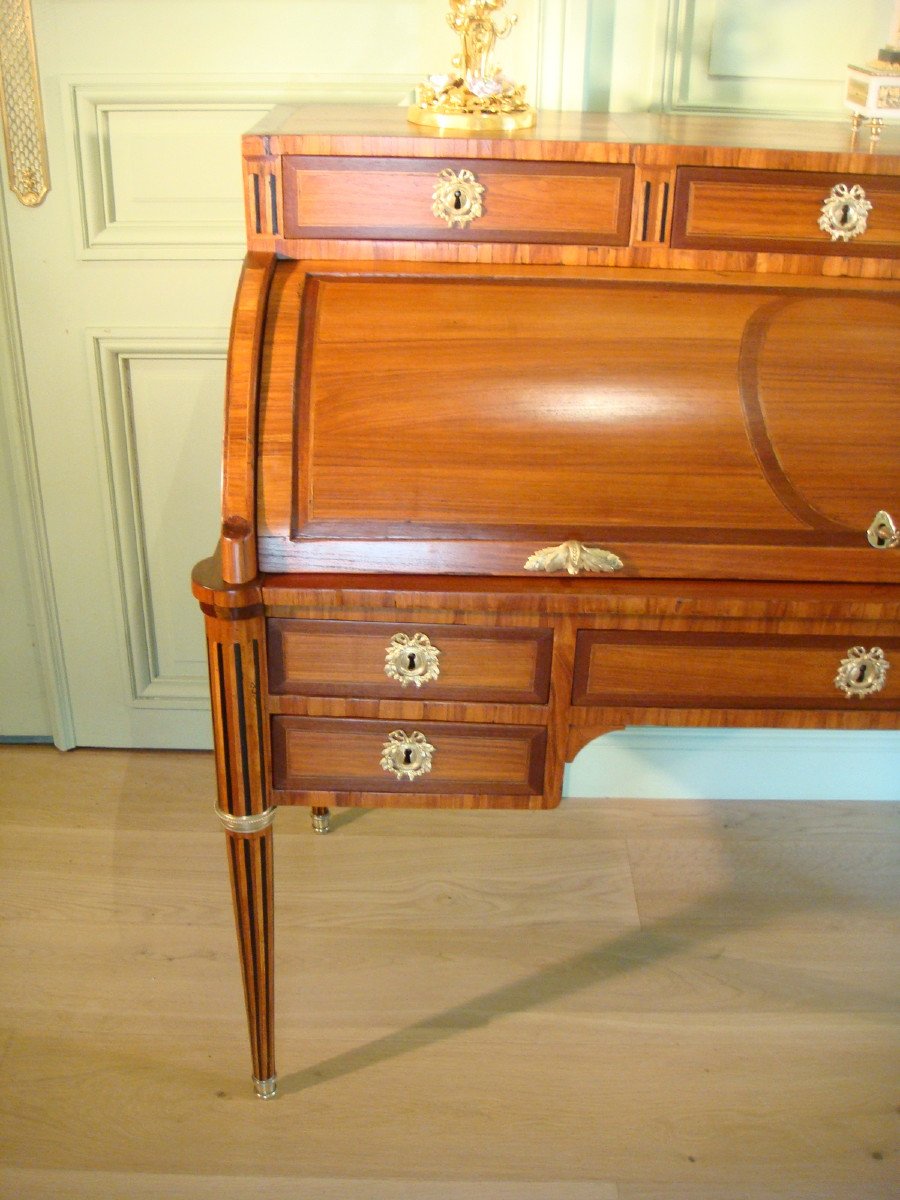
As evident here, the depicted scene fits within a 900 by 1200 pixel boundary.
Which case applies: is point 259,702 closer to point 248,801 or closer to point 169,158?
point 248,801

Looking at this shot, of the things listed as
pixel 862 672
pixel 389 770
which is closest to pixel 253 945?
pixel 389 770

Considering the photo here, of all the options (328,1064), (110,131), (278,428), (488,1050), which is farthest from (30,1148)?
(110,131)

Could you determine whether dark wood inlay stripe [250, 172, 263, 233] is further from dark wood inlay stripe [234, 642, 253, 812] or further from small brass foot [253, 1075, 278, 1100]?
small brass foot [253, 1075, 278, 1100]

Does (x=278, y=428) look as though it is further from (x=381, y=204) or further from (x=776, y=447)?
(x=776, y=447)

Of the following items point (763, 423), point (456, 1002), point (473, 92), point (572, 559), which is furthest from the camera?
point (456, 1002)

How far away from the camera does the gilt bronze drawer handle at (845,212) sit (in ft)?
5.90

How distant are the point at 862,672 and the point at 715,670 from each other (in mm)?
216

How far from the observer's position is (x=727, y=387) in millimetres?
1707

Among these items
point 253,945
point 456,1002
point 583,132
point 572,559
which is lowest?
point 456,1002

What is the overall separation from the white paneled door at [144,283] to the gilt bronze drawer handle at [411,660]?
1113mm

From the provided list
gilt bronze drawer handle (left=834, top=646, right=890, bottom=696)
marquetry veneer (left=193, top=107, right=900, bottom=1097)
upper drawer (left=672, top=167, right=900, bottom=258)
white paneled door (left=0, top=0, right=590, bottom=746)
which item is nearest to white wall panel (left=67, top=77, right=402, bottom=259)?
white paneled door (left=0, top=0, right=590, bottom=746)

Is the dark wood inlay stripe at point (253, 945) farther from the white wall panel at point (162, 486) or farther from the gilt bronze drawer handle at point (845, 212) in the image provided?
the gilt bronze drawer handle at point (845, 212)

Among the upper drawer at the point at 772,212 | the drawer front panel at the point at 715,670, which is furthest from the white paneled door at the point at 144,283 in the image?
the drawer front panel at the point at 715,670

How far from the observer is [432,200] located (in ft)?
5.86
